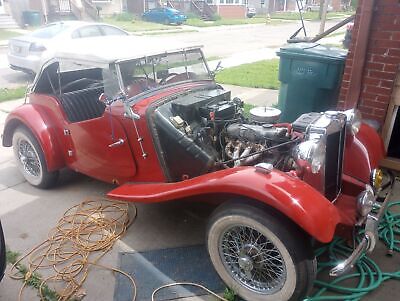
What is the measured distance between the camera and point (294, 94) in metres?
5.22

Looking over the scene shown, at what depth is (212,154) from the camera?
123 inches

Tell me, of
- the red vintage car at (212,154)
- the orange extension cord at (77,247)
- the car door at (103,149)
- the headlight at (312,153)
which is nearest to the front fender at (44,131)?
the red vintage car at (212,154)

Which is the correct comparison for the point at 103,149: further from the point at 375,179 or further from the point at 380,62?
the point at 380,62

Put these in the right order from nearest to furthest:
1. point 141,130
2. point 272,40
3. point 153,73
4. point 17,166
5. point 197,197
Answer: point 197,197
point 141,130
point 153,73
point 17,166
point 272,40

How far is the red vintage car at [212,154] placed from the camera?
2.36 m

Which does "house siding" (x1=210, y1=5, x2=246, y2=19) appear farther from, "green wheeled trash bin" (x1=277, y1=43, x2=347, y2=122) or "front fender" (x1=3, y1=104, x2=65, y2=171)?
"front fender" (x1=3, y1=104, x2=65, y2=171)

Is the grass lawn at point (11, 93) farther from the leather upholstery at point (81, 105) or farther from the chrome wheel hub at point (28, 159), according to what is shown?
the leather upholstery at point (81, 105)

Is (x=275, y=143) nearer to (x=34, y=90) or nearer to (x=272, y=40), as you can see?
(x=34, y=90)

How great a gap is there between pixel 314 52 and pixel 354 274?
3.05 meters

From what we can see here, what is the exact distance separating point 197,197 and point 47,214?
1797mm

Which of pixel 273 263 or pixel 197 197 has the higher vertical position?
pixel 197 197

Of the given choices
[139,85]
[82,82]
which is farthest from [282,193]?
[82,82]

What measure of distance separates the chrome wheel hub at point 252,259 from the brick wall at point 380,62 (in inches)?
105

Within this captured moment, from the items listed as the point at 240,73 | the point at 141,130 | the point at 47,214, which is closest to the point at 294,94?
the point at 141,130
